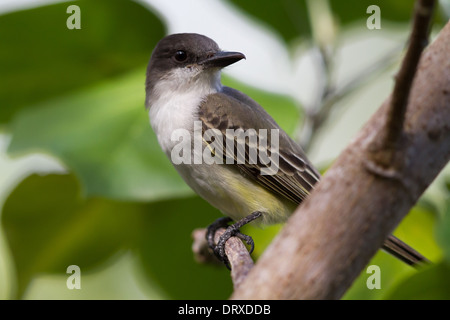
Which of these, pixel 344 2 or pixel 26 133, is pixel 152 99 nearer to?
pixel 26 133

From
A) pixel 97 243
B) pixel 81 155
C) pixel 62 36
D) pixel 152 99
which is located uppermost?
pixel 62 36

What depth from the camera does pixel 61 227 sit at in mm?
2281

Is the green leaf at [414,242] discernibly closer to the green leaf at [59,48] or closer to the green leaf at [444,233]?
the green leaf at [444,233]

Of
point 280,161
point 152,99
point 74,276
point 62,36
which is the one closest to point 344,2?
point 280,161

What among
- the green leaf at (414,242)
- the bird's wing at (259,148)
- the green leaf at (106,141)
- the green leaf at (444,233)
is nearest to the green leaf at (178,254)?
the green leaf at (106,141)

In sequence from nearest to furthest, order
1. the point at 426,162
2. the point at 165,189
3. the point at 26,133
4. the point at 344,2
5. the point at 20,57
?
the point at 426,162 → the point at 165,189 → the point at 26,133 → the point at 20,57 → the point at 344,2

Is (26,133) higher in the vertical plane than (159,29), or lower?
lower

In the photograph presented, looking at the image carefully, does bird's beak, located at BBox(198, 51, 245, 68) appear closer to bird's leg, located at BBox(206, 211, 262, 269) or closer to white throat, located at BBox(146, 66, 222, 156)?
white throat, located at BBox(146, 66, 222, 156)

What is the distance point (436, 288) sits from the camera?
1.69 m

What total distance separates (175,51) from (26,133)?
93cm

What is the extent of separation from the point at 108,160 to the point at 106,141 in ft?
0.34

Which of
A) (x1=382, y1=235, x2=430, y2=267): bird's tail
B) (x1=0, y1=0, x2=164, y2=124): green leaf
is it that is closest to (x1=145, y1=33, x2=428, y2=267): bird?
(x1=0, y1=0, x2=164, y2=124): green leaf

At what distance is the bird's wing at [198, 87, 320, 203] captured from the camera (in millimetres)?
2473

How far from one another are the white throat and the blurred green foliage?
0.43ft
